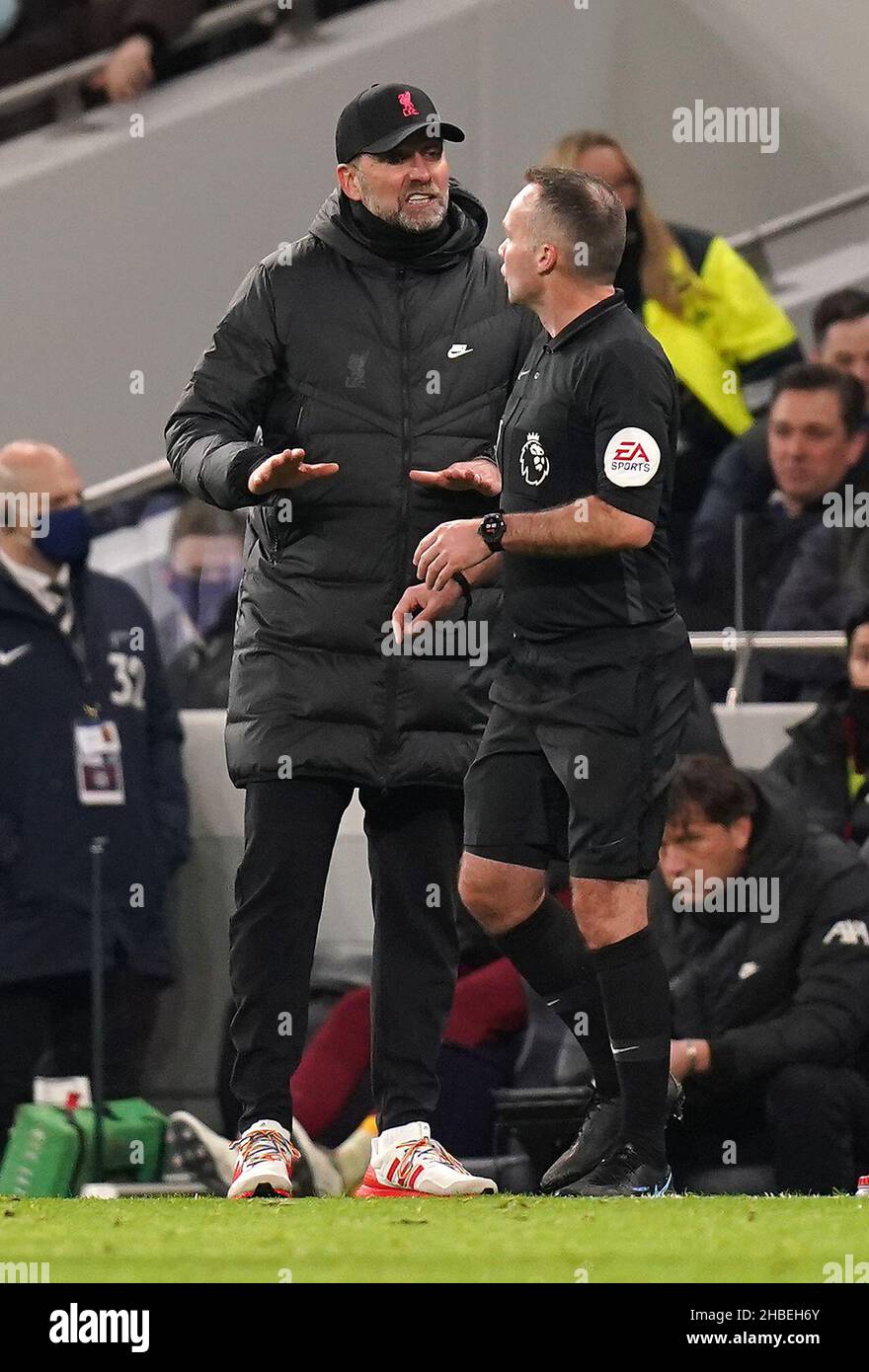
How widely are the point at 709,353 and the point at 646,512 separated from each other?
3.29 metres

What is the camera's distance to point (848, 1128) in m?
5.85

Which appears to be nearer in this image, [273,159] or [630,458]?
[630,458]

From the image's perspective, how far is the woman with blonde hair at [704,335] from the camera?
7.49 meters

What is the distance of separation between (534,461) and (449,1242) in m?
1.42

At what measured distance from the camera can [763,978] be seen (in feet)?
20.1

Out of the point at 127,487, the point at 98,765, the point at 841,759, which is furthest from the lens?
the point at 127,487

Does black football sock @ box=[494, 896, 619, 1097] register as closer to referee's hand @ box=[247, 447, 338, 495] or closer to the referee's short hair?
referee's hand @ box=[247, 447, 338, 495]

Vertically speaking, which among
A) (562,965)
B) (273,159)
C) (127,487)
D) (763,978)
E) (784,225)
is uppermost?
(273,159)

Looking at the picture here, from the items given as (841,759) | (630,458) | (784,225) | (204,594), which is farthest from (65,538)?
(784,225)

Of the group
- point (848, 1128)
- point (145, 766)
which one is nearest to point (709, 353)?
point (145, 766)

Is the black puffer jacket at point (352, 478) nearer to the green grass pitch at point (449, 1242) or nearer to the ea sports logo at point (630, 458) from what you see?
the ea sports logo at point (630, 458)

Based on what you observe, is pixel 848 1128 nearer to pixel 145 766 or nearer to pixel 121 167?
pixel 145 766

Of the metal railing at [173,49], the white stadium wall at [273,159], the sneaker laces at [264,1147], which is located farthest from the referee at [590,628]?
the metal railing at [173,49]

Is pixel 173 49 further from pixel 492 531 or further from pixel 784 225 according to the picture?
pixel 492 531
